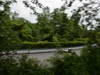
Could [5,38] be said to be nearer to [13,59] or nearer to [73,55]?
[13,59]

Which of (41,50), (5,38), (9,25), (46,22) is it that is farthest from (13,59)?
(41,50)

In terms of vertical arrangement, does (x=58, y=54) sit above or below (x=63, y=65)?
above

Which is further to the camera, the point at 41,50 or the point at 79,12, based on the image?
the point at 41,50

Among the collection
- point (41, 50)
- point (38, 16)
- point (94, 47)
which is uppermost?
point (38, 16)

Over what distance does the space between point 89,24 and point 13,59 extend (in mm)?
1831

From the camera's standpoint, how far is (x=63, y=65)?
530cm

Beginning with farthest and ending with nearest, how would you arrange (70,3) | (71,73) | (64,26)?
1. (64,26)
2. (70,3)
3. (71,73)

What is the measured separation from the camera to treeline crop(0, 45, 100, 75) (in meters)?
4.62

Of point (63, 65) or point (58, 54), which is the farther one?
point (58, 54)

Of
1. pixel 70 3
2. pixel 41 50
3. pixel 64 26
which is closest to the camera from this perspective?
pixel 70 3

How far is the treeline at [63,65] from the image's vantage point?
4625mm

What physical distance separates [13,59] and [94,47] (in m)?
1.79

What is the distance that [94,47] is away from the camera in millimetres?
5238

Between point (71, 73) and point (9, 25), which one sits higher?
point (9, 25)
